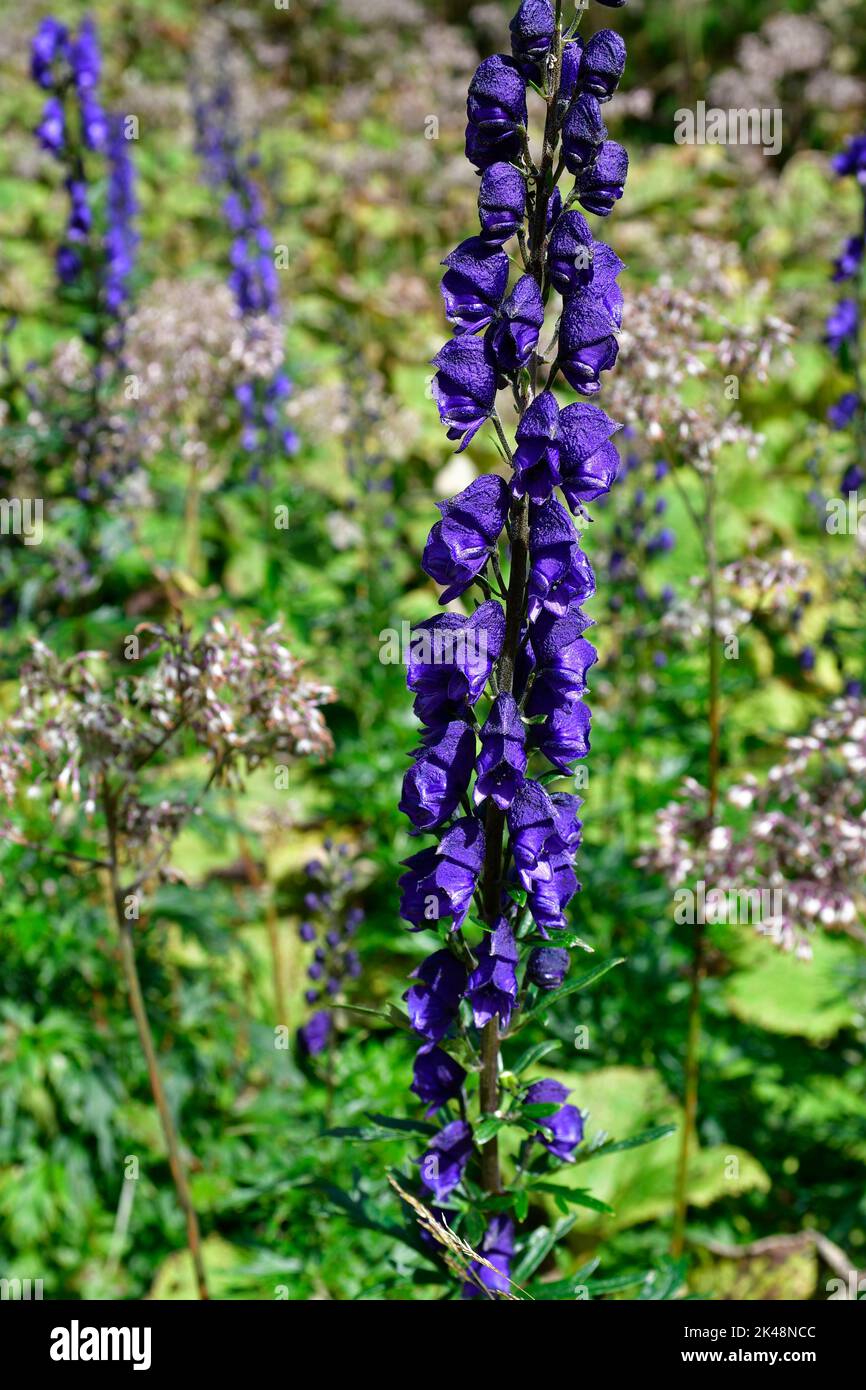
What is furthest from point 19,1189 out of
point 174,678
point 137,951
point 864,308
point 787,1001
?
point 864,308

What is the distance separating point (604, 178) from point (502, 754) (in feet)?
3.27

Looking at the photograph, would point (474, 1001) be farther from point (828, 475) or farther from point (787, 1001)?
point (828, 475)

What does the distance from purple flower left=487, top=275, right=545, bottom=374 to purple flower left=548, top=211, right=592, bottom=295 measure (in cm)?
5

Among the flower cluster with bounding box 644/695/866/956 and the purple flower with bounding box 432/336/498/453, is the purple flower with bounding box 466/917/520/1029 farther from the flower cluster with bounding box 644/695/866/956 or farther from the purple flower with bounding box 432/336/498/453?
the flower cluster with bounding box 644/695/866/956

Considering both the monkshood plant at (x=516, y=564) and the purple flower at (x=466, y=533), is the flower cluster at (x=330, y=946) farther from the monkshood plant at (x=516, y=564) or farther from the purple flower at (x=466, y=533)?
the purple flower at (x=466, y=533)

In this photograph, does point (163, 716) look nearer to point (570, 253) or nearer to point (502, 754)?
point (502, 754)

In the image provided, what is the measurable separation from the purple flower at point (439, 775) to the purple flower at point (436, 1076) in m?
0.51

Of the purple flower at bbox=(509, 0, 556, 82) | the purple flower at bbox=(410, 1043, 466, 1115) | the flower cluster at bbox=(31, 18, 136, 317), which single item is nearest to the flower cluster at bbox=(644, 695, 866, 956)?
the purple flower at bbox=(410, 1043, 466, 1115)

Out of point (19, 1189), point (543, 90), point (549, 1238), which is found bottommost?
point (19, 1189)

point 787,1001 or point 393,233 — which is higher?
point 393,233

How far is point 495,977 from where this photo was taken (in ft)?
6.82

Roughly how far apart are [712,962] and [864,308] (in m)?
2.83

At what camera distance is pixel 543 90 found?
6.48ft

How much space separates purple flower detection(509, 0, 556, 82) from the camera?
6.12 ft
